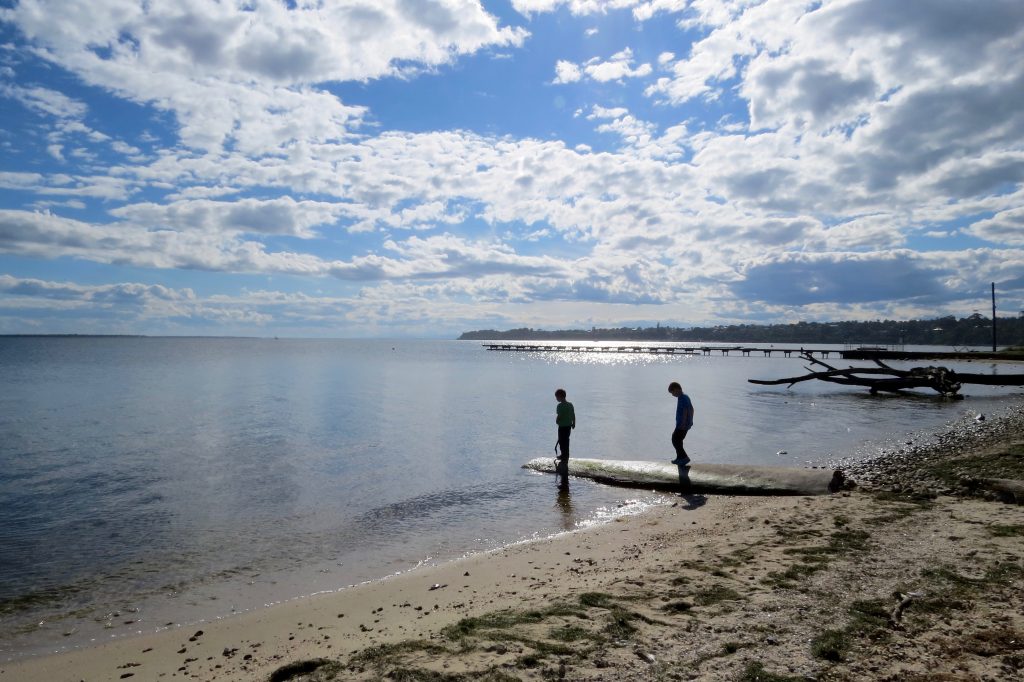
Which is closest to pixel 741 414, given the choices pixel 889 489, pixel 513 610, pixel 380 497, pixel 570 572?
pixel 889 489

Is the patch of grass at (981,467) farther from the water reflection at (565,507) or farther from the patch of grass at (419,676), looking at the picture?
the patch of grass at (419,676)

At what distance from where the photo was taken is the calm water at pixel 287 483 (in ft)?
27.8

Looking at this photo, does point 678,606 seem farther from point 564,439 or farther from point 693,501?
point 564,439

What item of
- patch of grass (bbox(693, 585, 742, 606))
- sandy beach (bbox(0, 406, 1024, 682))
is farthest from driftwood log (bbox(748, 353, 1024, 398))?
patch of grass (bbox(693, 585, 742, 606))

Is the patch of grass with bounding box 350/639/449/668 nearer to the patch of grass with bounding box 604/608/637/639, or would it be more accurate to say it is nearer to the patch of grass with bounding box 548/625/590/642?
the patch of grass with bounding box 548/625/590/642

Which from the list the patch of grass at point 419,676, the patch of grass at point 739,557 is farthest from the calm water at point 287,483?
the patch of grass at point 419,676

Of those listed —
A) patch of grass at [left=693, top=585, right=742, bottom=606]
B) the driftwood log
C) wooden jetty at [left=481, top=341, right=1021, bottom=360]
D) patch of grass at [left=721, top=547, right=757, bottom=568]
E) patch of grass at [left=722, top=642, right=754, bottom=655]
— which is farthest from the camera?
wooden jetty at [left=481, top=341, right=1021, bottom=360]

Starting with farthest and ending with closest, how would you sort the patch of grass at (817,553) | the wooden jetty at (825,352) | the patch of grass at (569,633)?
the wooden jetty at (825,352) → the patch of grass at (817,553) → the patch of grass at (569,633)

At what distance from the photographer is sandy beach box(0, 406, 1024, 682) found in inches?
179

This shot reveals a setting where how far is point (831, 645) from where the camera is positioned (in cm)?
469

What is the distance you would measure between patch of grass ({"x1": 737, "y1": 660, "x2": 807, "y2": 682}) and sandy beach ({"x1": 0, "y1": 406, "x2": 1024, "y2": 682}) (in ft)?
0.06

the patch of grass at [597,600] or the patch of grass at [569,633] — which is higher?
the patch of grass at [569,633]

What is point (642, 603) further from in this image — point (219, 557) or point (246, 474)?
point (246, 474)

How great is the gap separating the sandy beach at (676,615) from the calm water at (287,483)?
3.90 feet
